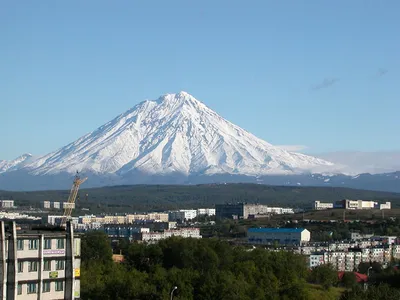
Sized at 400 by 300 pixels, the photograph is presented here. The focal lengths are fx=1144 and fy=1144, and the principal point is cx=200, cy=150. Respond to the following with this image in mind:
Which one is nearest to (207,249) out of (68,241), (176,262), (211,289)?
(176,262)

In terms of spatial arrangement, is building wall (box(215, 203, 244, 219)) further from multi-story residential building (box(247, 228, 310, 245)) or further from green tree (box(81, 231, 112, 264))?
green tree (box(81, 231, 112, 264))

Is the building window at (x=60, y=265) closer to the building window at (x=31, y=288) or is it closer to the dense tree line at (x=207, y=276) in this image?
the building window at (x=31, y=288)

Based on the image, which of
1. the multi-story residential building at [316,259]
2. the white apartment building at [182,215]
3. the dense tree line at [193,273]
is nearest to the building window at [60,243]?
the dense tree line at [193,273]

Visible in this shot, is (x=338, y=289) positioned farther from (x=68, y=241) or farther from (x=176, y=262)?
(x=68, y=241)

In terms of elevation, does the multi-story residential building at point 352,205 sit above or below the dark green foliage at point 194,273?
Answer: above

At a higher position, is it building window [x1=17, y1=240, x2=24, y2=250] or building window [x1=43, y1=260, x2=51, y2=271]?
building window [x1=17, y1=240, x2=24, y2=250]

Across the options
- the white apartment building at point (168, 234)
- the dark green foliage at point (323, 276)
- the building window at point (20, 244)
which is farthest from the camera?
the white apartment building at point (168, 234)

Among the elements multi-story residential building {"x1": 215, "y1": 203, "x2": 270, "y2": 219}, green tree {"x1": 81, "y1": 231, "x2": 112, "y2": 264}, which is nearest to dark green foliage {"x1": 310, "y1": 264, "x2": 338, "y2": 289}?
green tree {"x1": 81, "y1": 231, "x2": 112, "y2": 264}
